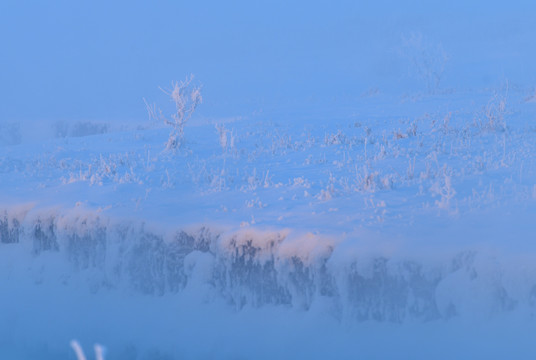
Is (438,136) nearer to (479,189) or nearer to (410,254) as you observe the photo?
(479,189)

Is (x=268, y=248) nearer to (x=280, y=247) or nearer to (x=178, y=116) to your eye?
(x=280, y=247)

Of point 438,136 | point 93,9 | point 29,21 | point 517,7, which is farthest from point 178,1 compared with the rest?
point 438,136

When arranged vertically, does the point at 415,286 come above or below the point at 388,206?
below

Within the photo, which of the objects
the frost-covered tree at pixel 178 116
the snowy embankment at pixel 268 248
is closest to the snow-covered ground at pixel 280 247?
the snowy embankment at pixel 268 248

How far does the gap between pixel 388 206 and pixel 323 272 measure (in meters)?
1.13

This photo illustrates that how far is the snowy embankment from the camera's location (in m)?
5.34

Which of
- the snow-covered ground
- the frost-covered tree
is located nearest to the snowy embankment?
the snow-covered ground

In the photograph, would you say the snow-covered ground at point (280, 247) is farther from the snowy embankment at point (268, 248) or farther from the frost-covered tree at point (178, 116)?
the frost-covered tree at point (178, 116)

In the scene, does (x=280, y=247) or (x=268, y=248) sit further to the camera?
(x=268, y=248)

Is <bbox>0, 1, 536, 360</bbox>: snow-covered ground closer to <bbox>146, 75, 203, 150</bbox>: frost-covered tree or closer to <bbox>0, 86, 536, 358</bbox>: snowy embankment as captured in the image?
<bbox>0, 86, 536, 358</bbox>: snowy embankment

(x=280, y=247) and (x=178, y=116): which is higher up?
(x=178, y=116)

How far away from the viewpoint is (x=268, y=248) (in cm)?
614

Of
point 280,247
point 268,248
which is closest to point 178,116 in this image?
point 268,248

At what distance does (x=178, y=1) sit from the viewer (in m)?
72.2
